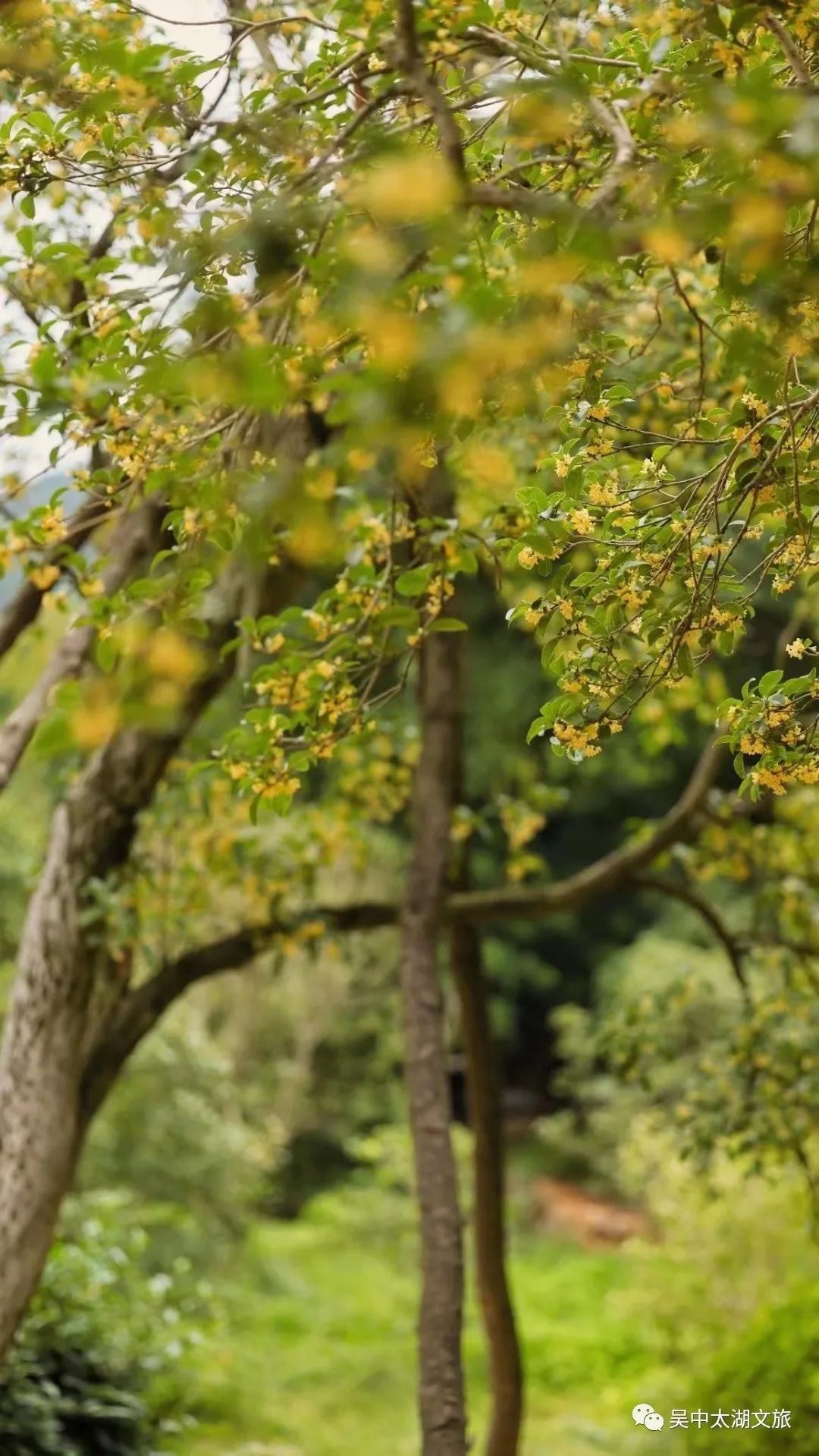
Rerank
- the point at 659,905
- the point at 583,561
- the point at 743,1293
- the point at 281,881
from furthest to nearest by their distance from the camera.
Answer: the point at 659,905
the point at 743,1293
the point at 281,881
the point at 583,561

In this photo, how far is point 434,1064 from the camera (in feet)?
10.2

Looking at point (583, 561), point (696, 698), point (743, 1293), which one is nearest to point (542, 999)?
point (743, 1293)

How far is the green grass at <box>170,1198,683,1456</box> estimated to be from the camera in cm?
661

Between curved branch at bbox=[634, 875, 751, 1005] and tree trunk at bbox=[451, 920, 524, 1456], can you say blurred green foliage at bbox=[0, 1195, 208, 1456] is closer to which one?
tree trunk at bbox=[451, 920, 524, 1456]

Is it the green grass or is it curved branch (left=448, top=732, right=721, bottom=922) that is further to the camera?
the green grass

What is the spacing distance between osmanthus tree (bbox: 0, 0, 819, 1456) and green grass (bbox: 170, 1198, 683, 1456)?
3116mm

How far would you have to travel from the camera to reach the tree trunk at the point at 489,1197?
389cm

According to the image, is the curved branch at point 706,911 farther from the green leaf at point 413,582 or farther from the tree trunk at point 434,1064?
the green leaf at point 413,582

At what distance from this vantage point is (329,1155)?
37.4 feet

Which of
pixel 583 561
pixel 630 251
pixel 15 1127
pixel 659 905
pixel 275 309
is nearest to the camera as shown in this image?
pixel 630 251

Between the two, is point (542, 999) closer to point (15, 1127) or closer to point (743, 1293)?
point (743, 1293)

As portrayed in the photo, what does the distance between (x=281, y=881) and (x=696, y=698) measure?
1.20 meters

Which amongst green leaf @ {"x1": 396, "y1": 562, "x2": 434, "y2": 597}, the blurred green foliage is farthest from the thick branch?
the blurred green foliage

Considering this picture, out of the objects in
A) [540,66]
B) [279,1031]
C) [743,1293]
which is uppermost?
[279,1031]
